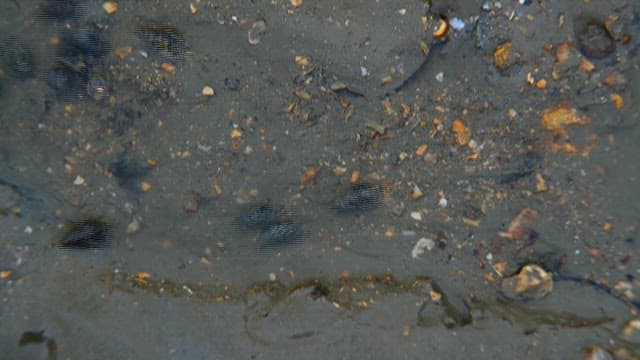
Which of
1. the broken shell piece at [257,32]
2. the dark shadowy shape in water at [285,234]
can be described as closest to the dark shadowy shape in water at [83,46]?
the broken shell piece at [257,32]

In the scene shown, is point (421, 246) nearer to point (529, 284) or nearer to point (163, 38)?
point (529, 284)

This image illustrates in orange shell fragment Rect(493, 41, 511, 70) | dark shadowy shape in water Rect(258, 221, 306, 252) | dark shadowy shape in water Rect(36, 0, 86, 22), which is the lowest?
dark shadowy shape in water Rect(258, 221, 306, 252)

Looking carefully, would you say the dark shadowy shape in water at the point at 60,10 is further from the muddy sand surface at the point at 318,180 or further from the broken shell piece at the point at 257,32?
the broken shell piece at the point at 257,32

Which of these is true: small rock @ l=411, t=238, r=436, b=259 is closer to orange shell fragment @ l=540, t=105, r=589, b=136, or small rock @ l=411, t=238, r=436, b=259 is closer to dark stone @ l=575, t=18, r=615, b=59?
orange shell fragment @ l=540, t=105, r=589, b=136

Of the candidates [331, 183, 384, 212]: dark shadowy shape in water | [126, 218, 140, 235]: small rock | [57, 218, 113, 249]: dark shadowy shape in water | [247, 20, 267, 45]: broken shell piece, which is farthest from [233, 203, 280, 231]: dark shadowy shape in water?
[247, 20, 267, 45]: broken shell piece

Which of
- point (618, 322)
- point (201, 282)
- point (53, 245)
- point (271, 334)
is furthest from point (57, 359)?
point (618, 322)

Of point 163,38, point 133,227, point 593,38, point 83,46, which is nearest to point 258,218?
point 133,227
